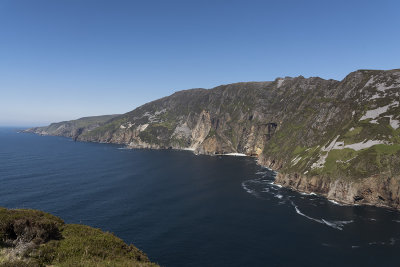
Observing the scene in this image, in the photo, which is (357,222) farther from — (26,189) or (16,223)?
(26,189)

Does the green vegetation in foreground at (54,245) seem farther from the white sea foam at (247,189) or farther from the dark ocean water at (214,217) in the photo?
the white sea foam at (247,189)

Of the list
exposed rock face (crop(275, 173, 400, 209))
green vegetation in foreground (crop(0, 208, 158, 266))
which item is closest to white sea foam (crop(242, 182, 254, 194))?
exposed rock face (crop(275, 173, 400, 209))

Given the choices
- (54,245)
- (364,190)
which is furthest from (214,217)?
(54,245)

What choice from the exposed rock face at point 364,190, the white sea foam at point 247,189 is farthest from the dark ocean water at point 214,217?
the exposed rock face at point 364,190

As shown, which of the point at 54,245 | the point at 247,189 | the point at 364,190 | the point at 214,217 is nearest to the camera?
the point at 54,245

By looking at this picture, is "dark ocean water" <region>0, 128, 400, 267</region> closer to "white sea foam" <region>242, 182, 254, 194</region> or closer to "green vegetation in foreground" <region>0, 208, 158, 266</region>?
"white sea foam" <region>242, 182, 254, 194</region>

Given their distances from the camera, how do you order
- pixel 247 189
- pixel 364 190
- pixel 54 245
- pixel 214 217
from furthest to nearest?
1. pixel 247 189
2. pixel 364 190
3. pixel 214 217
4. pixel 54 245

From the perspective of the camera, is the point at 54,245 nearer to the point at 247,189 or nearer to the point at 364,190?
the point at 247,189
